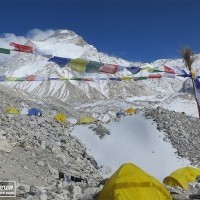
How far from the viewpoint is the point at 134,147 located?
3478 centimetres

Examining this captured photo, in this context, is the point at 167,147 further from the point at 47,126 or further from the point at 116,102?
the point at 116,102

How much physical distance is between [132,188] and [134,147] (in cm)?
2068

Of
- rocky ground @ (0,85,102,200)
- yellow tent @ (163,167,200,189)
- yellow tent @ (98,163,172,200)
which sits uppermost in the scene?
rocky ground @ (0,85,102,200)

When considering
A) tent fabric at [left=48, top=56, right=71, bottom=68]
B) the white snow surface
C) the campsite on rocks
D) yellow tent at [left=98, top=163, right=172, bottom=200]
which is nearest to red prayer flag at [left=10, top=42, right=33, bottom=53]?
the campsite on rocks

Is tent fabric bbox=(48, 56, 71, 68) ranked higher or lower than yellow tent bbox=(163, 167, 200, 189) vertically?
higher

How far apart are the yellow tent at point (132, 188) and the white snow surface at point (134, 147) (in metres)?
15.7

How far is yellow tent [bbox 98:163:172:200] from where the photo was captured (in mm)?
14031

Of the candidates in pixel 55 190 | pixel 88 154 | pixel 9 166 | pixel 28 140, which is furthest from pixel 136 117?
pixel 55 190

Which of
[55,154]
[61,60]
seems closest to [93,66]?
[61,60]

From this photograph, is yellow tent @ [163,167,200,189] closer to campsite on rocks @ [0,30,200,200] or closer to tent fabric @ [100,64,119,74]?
campsite on rocks @ [0,30,200,200]

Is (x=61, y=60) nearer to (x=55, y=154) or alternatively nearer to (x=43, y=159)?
(x=43, y=159)

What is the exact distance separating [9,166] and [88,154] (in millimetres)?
12410

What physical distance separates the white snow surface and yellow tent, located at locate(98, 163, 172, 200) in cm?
1567

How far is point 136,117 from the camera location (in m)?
39.2
